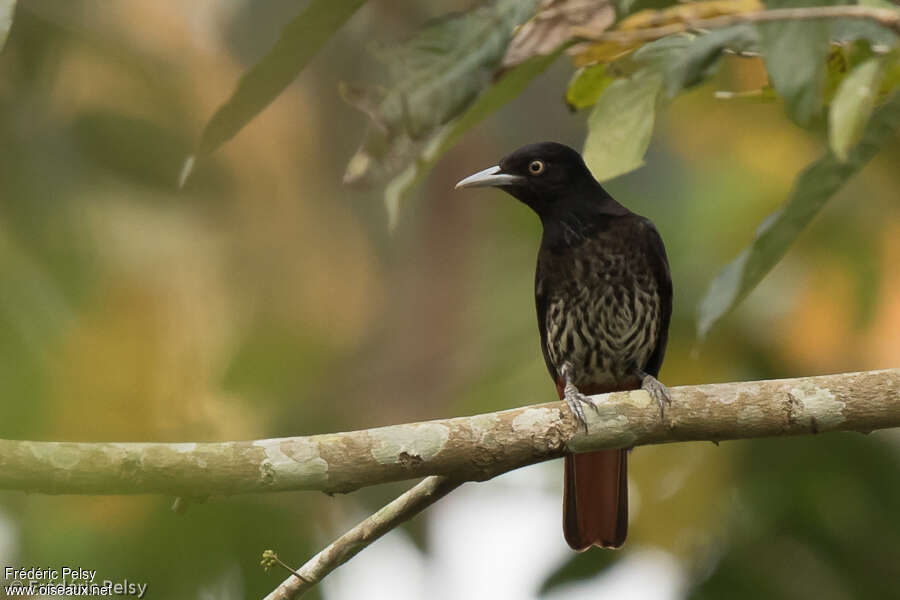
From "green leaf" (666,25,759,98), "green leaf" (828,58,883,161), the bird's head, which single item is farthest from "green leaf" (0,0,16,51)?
the bird's head

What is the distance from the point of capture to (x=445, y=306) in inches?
289

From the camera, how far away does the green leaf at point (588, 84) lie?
9.39 ft

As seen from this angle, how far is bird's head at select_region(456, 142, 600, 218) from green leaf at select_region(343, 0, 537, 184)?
274 centimetres

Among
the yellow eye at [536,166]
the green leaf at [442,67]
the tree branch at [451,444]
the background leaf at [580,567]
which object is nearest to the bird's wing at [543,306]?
the yellow eye at [536,166]

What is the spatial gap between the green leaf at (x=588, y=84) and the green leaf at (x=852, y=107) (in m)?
1.11

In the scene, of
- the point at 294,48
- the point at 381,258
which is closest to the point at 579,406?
the point at 294,48

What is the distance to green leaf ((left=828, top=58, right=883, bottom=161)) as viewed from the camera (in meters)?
1.69

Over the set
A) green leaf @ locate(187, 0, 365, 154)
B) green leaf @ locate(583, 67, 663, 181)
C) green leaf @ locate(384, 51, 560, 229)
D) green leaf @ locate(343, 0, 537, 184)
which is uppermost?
green leaf @ locate(187, 0, 365, 154)

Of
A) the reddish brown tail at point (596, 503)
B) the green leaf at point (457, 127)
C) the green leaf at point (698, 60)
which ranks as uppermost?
the green leaf at point (698, 60)

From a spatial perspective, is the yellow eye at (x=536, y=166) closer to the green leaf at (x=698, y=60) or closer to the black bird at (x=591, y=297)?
the black bird at (x=591, y=297)

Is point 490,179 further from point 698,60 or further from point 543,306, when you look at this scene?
point 698,60

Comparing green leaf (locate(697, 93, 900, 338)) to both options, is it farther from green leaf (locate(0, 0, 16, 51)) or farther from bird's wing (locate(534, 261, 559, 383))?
bird's wing (locate(534, 261, 559, 383))

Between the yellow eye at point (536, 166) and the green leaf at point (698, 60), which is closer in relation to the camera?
the green leaf at point (698, 60)

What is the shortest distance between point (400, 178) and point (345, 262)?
5201 mm
